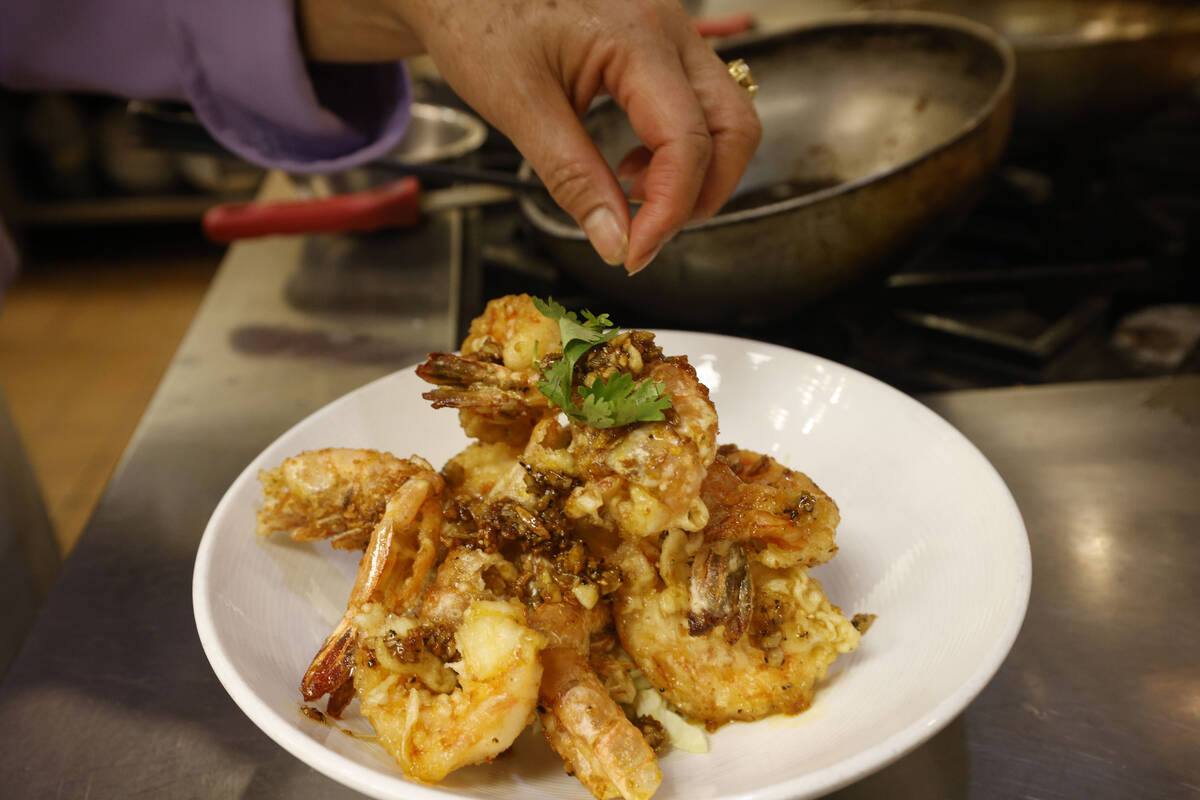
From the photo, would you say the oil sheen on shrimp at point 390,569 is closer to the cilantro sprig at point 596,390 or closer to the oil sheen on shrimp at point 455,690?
the oil sheen on shrimp at point 455,690

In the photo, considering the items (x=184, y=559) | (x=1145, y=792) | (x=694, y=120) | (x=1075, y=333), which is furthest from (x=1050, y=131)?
(x=184, y=559)

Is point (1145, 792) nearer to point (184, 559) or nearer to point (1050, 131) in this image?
point (184, 559)

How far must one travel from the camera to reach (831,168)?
6.98ft

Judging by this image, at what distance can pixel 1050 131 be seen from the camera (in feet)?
7.25

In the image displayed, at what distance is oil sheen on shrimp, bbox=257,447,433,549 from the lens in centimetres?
111

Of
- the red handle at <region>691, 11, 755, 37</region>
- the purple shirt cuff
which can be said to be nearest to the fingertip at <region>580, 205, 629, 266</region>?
the purple shirt cuff

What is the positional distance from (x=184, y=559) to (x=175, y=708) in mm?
325

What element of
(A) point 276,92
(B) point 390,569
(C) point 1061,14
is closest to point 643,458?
(B) point 390,569

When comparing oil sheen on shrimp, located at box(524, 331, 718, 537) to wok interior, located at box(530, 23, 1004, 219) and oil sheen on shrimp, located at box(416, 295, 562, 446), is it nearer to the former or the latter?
oil sheen on shrimp, located at box(416, 295, 562, 446)

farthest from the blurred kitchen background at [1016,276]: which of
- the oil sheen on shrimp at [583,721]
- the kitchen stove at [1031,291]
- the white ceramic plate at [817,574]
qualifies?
the oil sheen on shrimp at [583,721]

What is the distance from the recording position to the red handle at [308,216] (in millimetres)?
2193

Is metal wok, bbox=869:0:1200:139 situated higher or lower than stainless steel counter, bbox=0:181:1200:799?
higher

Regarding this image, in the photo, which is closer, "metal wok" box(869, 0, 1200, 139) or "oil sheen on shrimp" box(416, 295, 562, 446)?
"oil sheen on shrimp" box(416, 295, 562, 446)

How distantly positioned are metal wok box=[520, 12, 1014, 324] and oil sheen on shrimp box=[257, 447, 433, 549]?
0.67m
